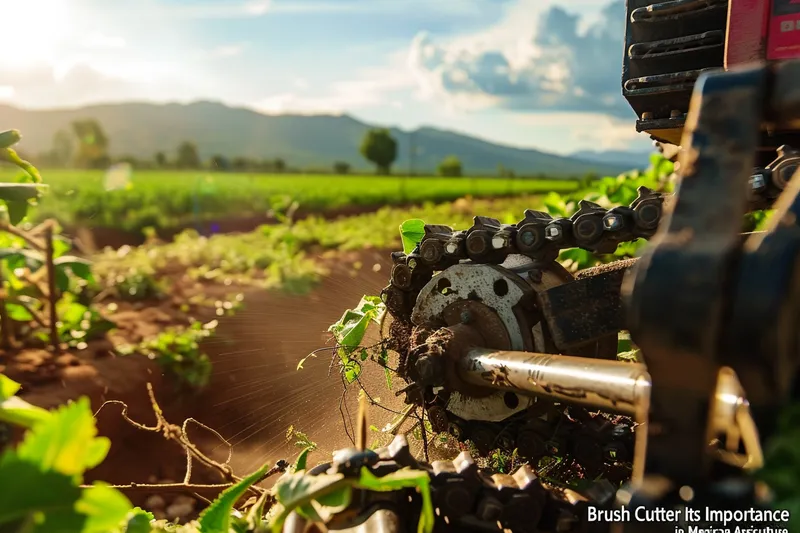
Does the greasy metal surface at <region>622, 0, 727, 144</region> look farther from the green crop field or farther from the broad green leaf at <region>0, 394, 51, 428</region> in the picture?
the green crop field

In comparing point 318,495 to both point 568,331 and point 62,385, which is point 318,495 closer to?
point 568,331

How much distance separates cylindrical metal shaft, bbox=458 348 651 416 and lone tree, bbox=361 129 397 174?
81071mm

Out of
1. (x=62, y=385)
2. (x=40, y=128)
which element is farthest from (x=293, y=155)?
(x=62, y=385)

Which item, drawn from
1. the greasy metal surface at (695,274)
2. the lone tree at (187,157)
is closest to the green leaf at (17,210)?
the greasy metal surface at (695,274)

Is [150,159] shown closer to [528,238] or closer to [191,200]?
[191,200]

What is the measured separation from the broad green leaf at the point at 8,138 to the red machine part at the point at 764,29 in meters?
3.01

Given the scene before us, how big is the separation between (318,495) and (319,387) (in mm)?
2978

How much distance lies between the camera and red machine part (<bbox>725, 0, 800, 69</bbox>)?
3166 mm

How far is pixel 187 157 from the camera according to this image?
71625mm

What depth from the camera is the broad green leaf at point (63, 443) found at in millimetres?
1205

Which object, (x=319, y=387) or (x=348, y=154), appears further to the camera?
(x=348, y=154)

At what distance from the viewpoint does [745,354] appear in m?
1.20

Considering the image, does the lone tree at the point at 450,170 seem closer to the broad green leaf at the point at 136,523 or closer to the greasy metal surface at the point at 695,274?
the broad green leaf at the point at 136,523

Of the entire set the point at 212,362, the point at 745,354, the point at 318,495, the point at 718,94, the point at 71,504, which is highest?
the point at 718,94
